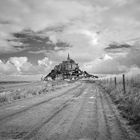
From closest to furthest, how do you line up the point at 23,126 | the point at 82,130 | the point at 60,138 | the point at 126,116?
the point at 60,138
the point at 82,130
the point at 23,126
the point at 126,116

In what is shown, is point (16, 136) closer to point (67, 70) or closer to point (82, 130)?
point (82, 130)

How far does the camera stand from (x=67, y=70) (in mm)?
195625

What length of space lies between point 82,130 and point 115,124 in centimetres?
152

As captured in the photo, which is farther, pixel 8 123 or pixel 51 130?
pixel 8 123

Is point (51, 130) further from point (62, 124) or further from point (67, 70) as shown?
point (67, 70)

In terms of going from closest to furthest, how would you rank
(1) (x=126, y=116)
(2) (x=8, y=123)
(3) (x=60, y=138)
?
(3) (x=60, y=138)
(2) (x=8, y=123)
(1) (x=126, y=116)

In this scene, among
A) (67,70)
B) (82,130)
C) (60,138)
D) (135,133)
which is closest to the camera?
(60,138)

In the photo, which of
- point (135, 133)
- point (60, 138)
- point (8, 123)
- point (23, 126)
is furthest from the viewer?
point (8, 123)

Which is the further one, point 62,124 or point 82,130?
point 62,124

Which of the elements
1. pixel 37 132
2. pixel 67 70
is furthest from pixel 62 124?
pixel 67 70

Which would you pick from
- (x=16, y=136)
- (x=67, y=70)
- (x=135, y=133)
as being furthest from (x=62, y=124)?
(x=67, y=70)

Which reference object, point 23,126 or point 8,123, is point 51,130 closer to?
point 23,126

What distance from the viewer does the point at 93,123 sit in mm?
6758

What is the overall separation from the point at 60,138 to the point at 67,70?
19064 cm
